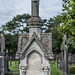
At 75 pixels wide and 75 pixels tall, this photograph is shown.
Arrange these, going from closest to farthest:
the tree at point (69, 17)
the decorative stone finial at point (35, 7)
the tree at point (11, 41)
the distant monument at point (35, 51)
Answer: the distant monument at point (35, 51)
the decorative stone finial at point (35, 7)
the tree at point (69, 17)
the tree at point (11, 41)

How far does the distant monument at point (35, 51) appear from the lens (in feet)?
20.6

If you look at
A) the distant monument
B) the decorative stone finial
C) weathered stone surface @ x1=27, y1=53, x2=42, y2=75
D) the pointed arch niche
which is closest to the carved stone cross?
the decorative stone finial

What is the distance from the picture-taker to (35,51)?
21.2ft

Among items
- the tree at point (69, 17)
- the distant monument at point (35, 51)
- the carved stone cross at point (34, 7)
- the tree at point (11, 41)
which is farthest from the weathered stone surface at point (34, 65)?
the tree at point (11, 41)

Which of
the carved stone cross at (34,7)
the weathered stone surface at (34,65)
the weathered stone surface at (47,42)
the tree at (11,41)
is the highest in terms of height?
the tree at (11,41)

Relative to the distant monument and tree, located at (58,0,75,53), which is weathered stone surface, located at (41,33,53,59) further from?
tree, located at (58,0,75,53)

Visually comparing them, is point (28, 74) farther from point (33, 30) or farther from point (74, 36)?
point (74, 36)

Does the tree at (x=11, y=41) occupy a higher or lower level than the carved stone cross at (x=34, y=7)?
higher

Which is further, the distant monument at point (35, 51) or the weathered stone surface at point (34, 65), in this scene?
the weathered stone surface at point (34, 65)

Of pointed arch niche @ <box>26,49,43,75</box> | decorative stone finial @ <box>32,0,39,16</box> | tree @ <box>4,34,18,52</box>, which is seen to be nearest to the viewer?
pointed arch niche @ <box>26,49,43,75</box>

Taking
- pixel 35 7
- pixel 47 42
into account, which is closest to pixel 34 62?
pixel 47 42

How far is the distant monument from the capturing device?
20.6 ft

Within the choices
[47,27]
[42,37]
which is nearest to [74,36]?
[42,37]

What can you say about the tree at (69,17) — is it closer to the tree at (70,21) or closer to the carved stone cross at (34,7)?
the tree at (70,21)
